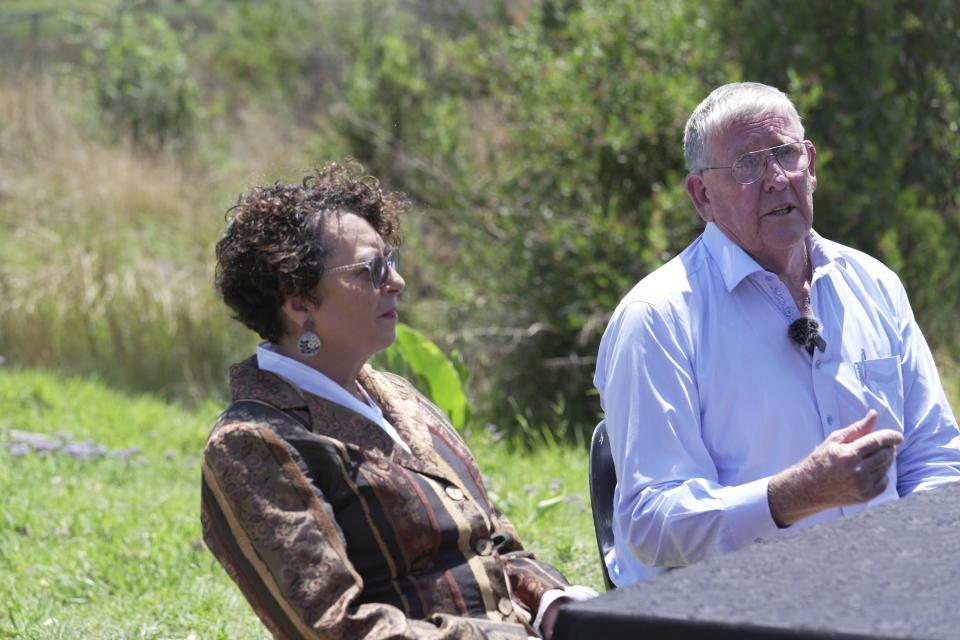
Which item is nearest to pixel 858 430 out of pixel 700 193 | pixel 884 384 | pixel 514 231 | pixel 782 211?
pixel 884 384

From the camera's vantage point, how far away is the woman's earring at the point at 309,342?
2.74 metres

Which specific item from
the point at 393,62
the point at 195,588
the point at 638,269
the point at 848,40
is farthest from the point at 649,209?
the point at 393,62

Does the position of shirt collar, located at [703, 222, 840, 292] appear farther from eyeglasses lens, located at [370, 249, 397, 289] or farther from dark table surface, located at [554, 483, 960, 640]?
dark table surface, located at [554, 483, 960, 640]

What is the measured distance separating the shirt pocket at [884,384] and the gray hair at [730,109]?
60 cm

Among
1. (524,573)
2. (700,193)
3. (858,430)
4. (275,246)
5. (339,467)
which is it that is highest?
(700,193)

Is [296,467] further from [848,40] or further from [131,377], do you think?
[131,377]

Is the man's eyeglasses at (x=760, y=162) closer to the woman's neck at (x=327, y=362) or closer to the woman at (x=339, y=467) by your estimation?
the woman at (x=339, y=467)

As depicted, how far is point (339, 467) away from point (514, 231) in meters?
4.74

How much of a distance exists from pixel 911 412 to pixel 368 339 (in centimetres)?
139

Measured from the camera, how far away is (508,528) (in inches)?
118

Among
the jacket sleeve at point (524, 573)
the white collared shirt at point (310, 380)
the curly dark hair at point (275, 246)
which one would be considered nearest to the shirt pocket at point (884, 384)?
the jacket sleeve at point (524, 573)

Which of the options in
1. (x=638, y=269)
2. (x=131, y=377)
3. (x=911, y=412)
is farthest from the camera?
(x=131, y=377)

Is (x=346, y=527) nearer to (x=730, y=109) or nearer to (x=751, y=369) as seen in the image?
(x=751, y=369)

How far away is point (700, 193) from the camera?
3301 mm
